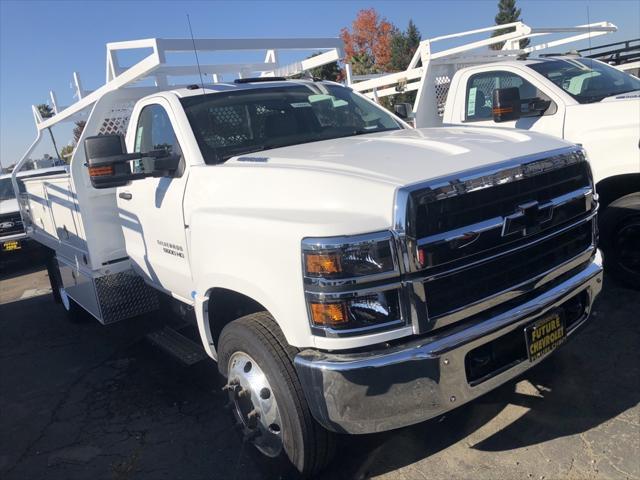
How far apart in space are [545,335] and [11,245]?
10.7 metres

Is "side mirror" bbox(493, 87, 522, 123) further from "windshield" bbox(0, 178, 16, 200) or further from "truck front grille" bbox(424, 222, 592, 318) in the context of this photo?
"windshield" bbox(0, 178, 16, 200)

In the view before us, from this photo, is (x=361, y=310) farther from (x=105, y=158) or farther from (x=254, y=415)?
(x=105, y=158)

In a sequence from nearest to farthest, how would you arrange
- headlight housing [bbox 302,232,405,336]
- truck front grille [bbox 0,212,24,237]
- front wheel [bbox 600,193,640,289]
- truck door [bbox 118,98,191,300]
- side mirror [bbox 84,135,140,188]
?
headlight housing [bbox 302,232,405,336]
side mirror [bbox 84,135,140,188]
truck door [bbox 118,98,191,300]
front wheel [bbox 600,193,640,289]
truck front grille [bbox 0,212,24,237]

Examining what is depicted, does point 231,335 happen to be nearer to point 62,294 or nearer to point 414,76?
point 62,294

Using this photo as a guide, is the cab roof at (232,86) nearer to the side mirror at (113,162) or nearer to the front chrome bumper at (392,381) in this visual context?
the side mirror at (113,162)

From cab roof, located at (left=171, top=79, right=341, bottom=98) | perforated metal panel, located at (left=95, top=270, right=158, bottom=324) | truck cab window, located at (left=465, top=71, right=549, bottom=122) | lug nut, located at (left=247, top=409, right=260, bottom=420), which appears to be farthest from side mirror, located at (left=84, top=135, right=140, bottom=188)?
truck cab window, located at (left=465, top=71, right=549, bottom=122)

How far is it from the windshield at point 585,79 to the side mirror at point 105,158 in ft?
13.5

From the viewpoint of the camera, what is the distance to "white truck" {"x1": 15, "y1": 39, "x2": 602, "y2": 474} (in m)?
2.34

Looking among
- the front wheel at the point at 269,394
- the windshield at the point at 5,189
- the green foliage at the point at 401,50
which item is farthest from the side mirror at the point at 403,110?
the green foliage at the point at 401,50

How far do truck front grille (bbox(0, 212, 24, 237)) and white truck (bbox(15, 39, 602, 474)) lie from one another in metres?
8.40

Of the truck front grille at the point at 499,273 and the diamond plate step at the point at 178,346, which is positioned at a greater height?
the truck front grille at the point at 499,273

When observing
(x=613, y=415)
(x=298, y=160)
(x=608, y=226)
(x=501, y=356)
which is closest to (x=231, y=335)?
(x=298, y=160)

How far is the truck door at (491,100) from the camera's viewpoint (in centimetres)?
520

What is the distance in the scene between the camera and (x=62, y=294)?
656cm
